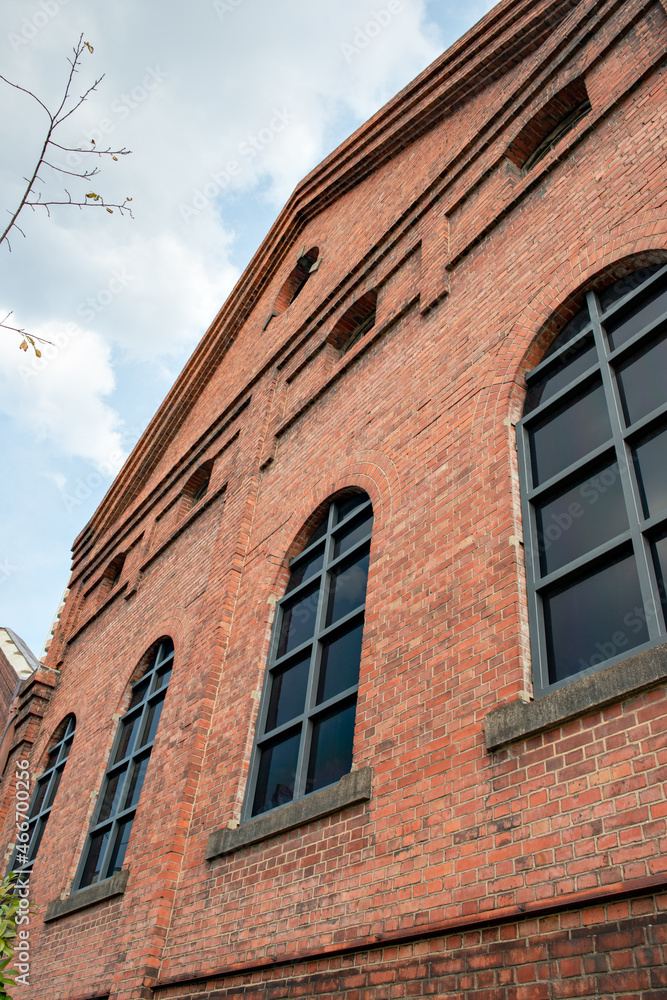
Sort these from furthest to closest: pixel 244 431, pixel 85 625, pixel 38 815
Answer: pixel 85 625
pixel 38 815
pixel 244 431

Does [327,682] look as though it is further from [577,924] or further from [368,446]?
[577,924]

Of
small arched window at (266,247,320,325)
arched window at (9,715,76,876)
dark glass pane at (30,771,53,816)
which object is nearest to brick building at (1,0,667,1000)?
arched window at (9,715,76,876)

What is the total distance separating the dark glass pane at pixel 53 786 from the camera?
437 inches

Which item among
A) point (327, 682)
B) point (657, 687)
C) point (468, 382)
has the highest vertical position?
point (468, 382)

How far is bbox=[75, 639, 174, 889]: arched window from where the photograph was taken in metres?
8.32

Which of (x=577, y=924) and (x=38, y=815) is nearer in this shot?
(x=577, y=924)

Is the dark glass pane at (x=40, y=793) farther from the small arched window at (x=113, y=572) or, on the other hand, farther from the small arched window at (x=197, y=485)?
the small arched window at (x=197, y=485)

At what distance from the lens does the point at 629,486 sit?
168 inches

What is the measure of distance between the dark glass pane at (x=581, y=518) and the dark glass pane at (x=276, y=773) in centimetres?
273

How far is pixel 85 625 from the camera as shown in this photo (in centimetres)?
1357

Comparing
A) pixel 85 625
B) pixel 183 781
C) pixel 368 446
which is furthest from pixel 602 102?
pixel 85 625

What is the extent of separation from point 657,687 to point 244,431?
7.71m

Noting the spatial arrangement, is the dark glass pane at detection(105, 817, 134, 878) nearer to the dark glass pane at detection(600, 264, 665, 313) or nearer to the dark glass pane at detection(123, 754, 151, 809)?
the dark glass pane at detection(123, 754, 151, 809)

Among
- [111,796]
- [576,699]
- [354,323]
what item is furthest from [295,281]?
[576,699]
